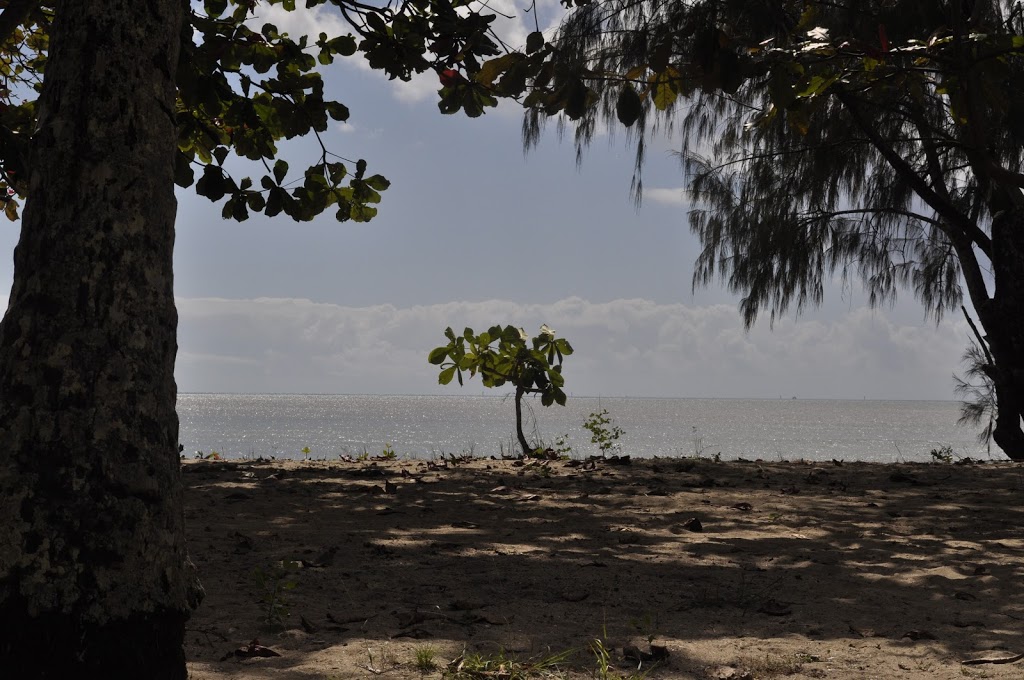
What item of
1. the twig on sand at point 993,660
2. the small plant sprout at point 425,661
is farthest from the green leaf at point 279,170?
the twig on sand at point 993,660

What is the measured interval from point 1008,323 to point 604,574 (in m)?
5.97

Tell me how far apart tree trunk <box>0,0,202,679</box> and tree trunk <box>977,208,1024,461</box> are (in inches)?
272

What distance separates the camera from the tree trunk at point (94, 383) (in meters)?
2.10

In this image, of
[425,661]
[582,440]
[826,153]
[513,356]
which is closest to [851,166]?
[826,153]

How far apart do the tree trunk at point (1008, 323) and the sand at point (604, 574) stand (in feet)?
5.67

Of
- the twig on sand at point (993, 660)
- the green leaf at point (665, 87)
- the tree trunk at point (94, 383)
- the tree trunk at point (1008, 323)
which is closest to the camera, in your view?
the tree trunk at point (94, 383)

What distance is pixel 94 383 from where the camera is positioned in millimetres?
2174

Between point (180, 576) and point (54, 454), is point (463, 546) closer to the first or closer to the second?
point (180, 576)

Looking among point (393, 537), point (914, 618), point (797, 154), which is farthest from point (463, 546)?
point (797, 154)

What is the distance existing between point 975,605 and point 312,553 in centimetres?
306

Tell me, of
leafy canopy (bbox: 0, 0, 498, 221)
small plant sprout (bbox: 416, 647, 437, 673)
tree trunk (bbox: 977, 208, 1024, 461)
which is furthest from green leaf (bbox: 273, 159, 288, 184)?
tree trunk (bbox: 977, 208, 1024, 461)

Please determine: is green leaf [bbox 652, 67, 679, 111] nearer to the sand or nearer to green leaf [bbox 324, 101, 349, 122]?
the sand

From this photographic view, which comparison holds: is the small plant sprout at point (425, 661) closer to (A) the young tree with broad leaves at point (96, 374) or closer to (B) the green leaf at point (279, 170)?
(A) the young tree with broad leaves at point (96, 374)

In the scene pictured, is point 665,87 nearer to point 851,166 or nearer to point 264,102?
point 264,102
